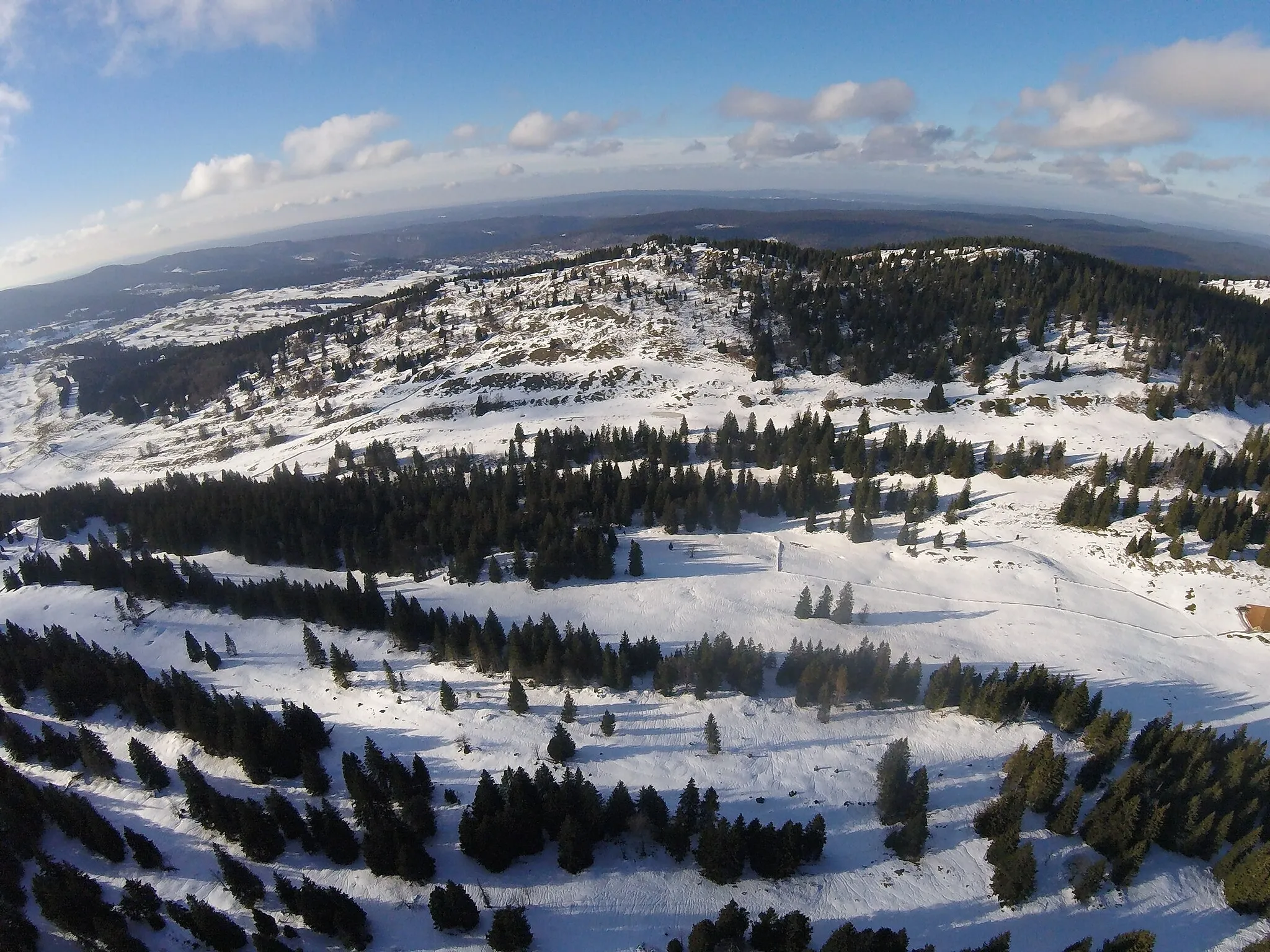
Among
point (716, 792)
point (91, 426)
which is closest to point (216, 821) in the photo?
point (716, 792)

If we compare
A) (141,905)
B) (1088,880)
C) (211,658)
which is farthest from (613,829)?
(211,658)

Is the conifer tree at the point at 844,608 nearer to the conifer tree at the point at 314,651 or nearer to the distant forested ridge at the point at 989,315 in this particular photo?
the conifer tree at the point at 314,651

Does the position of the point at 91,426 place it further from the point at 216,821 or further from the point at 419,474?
the point at 216,821

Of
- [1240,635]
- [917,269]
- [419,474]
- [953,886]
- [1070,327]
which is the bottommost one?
[953,886]

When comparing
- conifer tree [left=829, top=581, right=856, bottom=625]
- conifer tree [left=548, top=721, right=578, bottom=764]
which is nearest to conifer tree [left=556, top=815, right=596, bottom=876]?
conifer tree [left=548, top=721, right=578, bottom=764]

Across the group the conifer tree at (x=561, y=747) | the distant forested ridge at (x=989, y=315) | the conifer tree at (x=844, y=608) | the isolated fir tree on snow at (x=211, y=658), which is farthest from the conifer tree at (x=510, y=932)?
the distant forested ridge at (x=989, y=315)

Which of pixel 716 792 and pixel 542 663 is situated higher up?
pixel 542 663

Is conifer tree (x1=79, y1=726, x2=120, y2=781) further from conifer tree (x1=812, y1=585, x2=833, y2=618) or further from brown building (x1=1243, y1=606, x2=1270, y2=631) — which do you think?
brown building (x1=1243, y1=606, x2=1270, y2=631)

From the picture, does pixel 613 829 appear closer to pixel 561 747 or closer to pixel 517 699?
pixel 561 747
